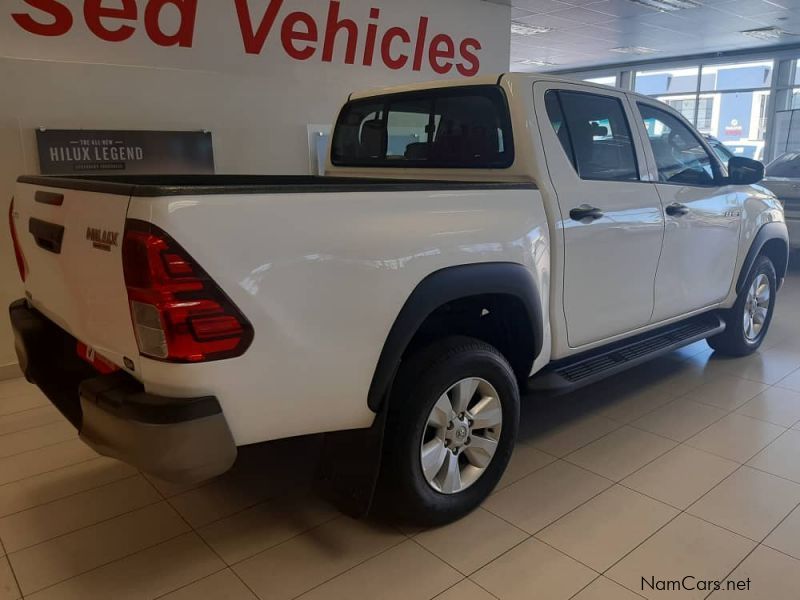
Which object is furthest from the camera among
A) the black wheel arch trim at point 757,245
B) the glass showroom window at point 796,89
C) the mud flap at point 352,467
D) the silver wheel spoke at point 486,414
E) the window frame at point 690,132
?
the glass showroom window at point 796,89

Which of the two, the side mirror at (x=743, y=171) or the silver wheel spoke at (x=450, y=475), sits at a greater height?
the side mirror at (x=743, y=171)

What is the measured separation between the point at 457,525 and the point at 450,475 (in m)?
0.23

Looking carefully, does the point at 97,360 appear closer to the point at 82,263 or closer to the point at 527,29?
the point at 82,263

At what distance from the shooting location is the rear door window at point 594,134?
113 inches

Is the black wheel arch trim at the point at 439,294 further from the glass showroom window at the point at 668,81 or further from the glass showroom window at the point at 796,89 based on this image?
the glass showroom window at the point at 668,81

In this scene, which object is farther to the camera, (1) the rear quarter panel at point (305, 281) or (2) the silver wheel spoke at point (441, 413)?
(2) the silver wheel spoke at point (441, 413)

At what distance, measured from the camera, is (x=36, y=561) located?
90.4 inches

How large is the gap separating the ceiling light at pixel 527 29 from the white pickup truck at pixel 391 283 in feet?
23.0

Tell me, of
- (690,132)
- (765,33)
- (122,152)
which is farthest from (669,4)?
(122,152)

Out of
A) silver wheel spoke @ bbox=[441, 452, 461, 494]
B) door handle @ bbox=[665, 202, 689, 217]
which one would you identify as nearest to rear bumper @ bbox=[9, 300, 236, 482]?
silver wheel spoke @ bbox=[441, 452, 461, 494]

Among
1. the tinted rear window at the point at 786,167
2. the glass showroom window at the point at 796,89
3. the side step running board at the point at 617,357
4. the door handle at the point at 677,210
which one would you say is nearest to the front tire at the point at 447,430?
the side step running board at the point at 617,357

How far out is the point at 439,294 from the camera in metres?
2.17

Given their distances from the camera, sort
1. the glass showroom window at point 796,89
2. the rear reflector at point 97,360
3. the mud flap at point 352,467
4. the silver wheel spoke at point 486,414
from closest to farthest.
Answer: the rear reflector at point 97,360 → the mud flap at point 352,467 → the silver wheel spoke at point 486,414 → the glass showroom window at point 796,89

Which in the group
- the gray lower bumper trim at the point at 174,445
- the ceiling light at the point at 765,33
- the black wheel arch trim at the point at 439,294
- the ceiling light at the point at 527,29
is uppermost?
the ceiling light at the point at 765,33
